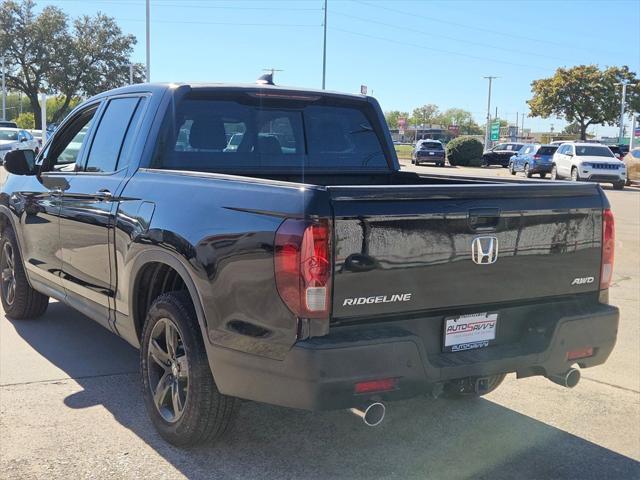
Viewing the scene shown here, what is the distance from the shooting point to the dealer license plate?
326cm

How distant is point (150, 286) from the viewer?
399cm

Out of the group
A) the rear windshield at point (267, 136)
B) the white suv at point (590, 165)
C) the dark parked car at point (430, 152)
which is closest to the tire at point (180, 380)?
the rear windshield at point (267, 136)

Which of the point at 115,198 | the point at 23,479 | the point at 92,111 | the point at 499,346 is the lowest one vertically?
the point at 23,479

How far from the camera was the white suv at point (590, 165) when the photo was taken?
997 inches

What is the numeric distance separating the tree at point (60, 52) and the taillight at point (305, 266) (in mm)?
53667

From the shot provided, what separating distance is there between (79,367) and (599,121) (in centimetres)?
6314

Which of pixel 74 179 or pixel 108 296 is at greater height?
pixel 74 179

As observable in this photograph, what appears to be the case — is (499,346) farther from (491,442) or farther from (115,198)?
(115,198)

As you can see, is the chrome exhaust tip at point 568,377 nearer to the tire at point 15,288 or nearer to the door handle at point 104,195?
the door handle at point 104,195

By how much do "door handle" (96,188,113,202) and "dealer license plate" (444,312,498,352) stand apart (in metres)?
2.24

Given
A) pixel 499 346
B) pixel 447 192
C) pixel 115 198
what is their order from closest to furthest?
pixel 447 192 < pixel 499 346 < pixel 115 198

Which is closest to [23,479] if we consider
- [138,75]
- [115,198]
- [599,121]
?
[115,198]

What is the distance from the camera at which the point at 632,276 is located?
8.96 m

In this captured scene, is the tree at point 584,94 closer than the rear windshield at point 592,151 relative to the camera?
No
